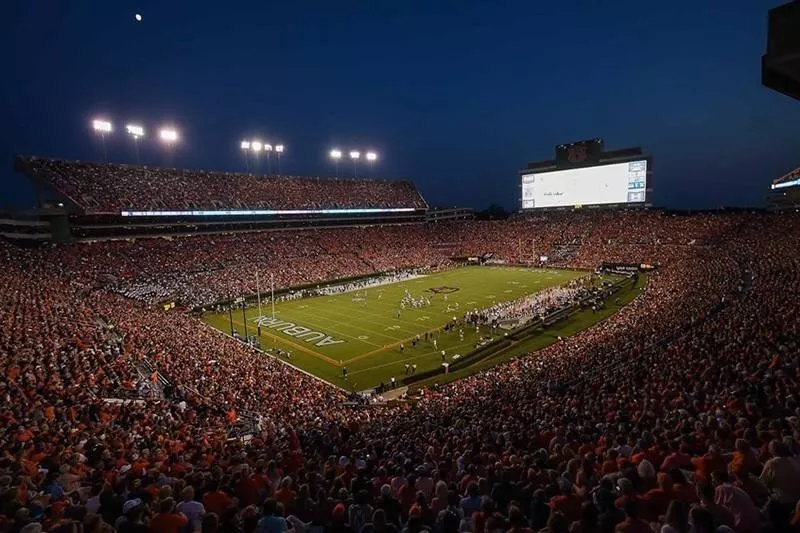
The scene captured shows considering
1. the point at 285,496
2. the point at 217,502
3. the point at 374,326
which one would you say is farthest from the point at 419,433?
the point at 374,326

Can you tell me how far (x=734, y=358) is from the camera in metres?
11.5

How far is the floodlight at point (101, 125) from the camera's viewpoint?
165 feet

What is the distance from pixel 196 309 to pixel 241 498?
35849mm

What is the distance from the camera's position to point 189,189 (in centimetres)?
6034

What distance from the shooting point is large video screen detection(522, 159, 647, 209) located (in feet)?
209

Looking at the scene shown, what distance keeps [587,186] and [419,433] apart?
65982mm

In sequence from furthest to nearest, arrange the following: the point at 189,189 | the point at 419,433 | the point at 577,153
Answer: the point at 577,153
the point at 189,189
the point at 419,433

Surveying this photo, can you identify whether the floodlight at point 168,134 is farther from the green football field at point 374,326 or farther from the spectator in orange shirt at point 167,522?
the spectator in orange shirt at point 167,522

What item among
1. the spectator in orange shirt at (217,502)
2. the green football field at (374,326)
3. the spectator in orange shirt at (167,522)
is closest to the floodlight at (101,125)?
the green football field at (374,326)

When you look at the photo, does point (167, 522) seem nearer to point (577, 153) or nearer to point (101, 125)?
point (101, 125)

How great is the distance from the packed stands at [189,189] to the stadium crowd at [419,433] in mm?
25485

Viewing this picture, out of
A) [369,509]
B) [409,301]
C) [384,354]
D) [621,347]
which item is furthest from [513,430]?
[409,301]

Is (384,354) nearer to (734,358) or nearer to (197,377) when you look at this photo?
(197,377)

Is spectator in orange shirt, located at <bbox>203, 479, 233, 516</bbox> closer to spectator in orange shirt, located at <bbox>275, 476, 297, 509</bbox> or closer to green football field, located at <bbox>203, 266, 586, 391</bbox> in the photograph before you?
spectator in orange shirt, located at <bbox>275, 476, 297, 509</bbox>
